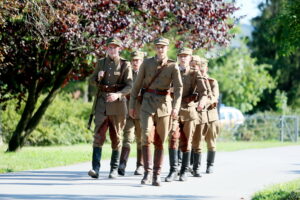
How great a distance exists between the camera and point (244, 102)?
54.9 meters

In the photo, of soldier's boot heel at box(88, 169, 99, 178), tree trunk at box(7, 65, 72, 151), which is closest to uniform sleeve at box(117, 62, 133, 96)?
soldier's boot heel at box(88, 169, 99, 178)

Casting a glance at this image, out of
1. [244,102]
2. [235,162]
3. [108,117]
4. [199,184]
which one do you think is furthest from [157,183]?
[244,102]

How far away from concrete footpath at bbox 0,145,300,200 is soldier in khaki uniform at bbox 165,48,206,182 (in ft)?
0.95

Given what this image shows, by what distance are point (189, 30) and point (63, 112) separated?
9279mm

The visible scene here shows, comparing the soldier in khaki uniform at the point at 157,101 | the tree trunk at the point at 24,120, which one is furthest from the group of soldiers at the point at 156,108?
the tree trunk at the point at 24,120

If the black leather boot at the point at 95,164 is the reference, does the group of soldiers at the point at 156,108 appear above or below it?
above

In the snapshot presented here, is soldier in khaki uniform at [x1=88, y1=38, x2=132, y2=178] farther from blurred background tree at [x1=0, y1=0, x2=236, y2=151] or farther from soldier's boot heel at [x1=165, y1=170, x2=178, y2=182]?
blurred background tree at [x1=0, y1=0, x2=236, y2=151]

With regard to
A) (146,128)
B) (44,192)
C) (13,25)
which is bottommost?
(44,192)

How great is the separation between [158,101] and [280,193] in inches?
97.2

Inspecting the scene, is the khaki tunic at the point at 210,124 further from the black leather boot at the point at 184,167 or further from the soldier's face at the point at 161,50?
the soldier's face at the point at 161,50

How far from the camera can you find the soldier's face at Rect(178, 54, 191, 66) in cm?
1196

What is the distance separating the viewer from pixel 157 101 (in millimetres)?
11211

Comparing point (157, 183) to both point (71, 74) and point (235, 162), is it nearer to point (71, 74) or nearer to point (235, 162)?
point (235, 162)

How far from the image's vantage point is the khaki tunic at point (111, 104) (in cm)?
1198
